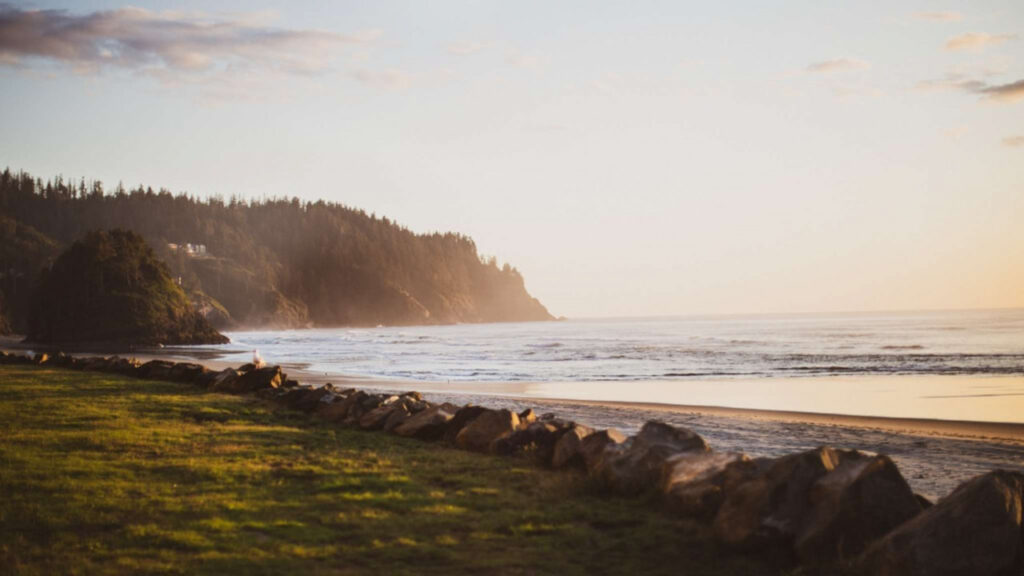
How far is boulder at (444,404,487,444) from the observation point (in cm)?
1338

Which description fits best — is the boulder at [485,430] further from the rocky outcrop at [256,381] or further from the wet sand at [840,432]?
the rocky outcrop at [256,381]

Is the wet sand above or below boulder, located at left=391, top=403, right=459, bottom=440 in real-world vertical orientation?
below

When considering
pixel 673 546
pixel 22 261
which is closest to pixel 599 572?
pixel 673 546

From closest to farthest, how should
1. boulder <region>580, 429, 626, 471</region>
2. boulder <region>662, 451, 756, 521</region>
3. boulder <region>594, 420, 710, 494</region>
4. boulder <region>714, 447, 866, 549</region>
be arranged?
boulder <region>714, 447, 866, 549</region>, boulder <region>662, 451, 756, 521</region>, boulder <region>594, 420, 710, 494</region>, boulder <region>580, 429, 626, 471</region>

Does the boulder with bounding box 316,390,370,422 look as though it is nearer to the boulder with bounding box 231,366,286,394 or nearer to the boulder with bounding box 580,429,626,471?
the boulder with bounding box 231,366,286,394

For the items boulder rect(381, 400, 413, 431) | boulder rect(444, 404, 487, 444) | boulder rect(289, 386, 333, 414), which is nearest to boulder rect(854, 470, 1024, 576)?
boulder rect(444, 404, 487, 444)

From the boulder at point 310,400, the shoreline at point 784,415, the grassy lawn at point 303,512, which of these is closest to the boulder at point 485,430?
the grassy lawn at point 303,512

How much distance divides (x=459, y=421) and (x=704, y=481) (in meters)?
6.09

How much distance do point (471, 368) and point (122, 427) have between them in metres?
29.9

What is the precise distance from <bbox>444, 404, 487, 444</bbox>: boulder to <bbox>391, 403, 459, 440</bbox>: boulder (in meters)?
0.13

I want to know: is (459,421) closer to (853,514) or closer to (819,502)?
(819,502)

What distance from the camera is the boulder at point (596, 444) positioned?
10.0 metres

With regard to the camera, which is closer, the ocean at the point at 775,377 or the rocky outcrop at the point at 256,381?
the rocky outcrop at the point at 256,381

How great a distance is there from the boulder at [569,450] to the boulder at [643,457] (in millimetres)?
891
